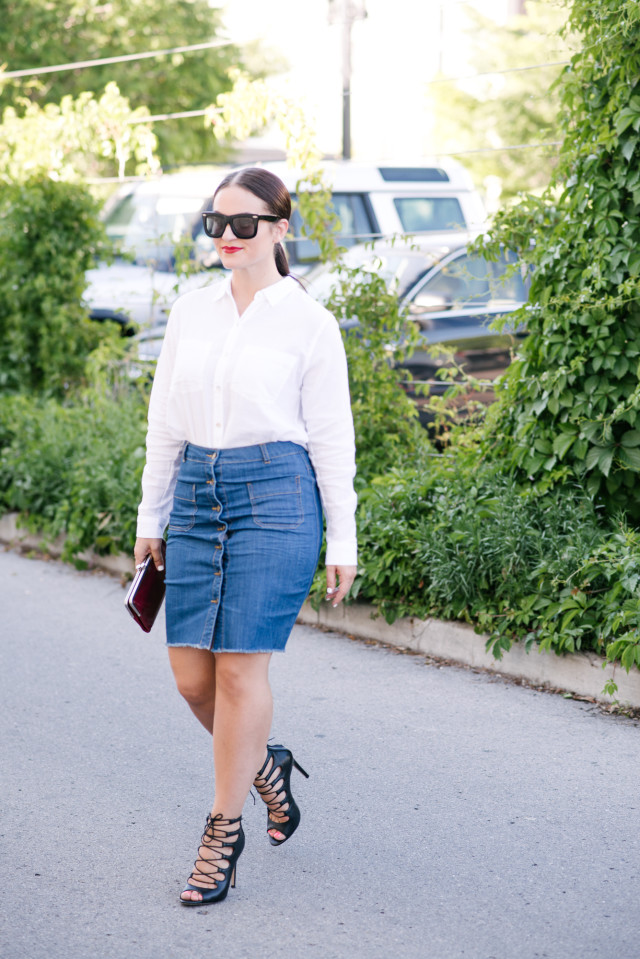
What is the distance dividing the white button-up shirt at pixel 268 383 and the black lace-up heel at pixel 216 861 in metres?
0.80

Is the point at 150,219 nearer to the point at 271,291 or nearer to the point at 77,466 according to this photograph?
the point at 77,466

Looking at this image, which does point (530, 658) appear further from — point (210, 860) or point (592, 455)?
point (210, 860)

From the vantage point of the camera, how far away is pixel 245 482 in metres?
3.30

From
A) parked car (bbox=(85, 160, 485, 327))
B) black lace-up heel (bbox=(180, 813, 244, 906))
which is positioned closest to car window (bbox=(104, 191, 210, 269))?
parked car (bbox=(85, 160, 485, 327))

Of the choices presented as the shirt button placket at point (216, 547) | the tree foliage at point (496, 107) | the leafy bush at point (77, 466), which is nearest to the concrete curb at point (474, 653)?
the leafy bush at point (77, 466)

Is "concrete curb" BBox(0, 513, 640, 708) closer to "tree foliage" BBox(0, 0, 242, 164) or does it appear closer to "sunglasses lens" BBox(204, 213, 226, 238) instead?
"sunglasses lens" BBox(204, 213, 226, 238)

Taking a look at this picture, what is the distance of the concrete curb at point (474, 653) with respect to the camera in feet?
16.2

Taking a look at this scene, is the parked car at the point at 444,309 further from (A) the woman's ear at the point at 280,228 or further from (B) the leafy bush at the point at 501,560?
(A) the woman's ear at the point at 280,228

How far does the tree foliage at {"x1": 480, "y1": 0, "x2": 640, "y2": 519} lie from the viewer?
5.28 m

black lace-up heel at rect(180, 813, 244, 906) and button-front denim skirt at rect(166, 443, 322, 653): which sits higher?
button-front denim skirt at rect(166, 443, 322, 653)

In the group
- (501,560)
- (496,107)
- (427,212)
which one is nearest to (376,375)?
(501,560)

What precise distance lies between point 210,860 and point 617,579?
95.9 inches

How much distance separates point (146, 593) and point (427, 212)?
980 cm

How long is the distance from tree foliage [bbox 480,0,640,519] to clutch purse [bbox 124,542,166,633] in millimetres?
2480
